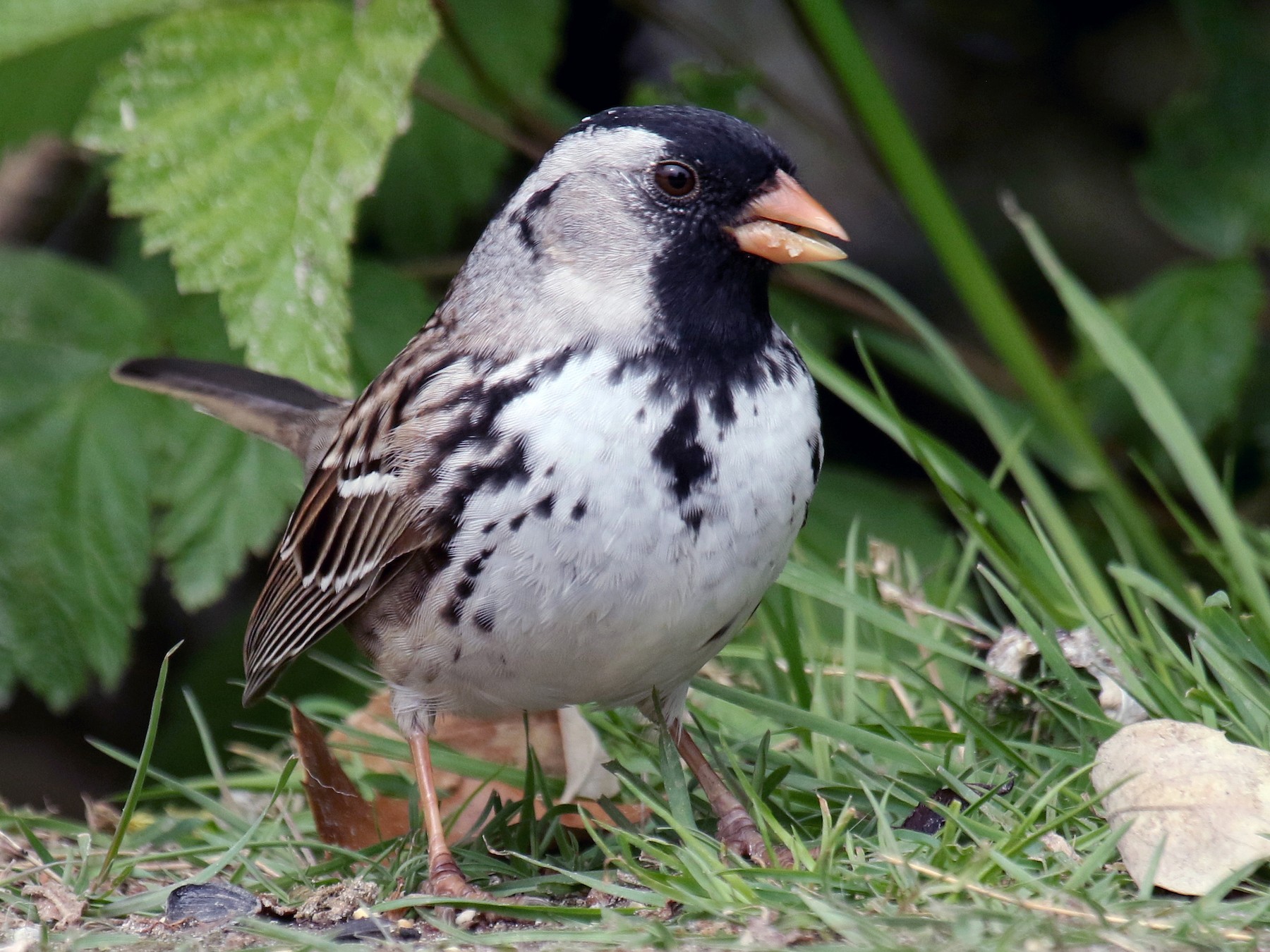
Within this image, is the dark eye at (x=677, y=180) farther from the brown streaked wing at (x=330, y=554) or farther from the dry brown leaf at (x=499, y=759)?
the dry brown leaf at (x=499, y=759)

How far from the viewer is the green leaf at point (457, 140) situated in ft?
13.2

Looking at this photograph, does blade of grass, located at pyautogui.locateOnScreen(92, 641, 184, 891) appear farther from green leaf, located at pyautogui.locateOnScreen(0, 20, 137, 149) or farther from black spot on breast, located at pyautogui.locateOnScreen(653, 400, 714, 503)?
green leaf, located at pyautogui.locateOnScreen(0, 20, 137, 149)

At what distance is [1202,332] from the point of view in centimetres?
387

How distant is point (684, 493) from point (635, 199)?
2.10ft

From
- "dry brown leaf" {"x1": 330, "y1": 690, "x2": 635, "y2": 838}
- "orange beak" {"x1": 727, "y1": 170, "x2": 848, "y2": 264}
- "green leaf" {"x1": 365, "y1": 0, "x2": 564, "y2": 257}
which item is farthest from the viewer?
"green leaf" {"x1": 365, "y1": 0, "x2": 564, "y2": 257}

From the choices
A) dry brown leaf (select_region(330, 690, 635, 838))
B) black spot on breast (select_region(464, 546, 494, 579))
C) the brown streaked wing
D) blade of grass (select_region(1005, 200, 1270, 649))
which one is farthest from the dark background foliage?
black spot on breast (select_region(464, 546, 494, 579))

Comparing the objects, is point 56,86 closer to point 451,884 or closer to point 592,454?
point 592,454

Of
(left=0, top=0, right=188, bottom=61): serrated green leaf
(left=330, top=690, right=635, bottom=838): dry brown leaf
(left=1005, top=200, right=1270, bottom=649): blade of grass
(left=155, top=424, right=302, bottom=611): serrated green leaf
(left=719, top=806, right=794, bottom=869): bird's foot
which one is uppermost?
(left=0, top=0, right=188, bottom=61): serrated green leaf

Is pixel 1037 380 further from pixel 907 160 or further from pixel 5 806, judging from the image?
pixel 5 806

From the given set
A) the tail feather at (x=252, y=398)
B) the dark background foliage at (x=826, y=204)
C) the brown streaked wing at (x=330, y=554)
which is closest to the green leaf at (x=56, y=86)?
the dark background foliage at (x=826, y=204)

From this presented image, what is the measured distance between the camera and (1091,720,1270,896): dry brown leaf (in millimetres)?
2094

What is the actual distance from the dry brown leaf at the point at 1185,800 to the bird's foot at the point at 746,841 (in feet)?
1.68

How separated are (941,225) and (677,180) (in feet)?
3.99

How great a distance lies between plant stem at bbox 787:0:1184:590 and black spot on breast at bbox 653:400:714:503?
1541 mm
